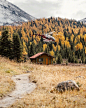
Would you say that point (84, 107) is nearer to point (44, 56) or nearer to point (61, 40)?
point (44, 56)

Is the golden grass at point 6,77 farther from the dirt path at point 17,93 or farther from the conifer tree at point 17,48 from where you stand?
the conifer tree at point 17,48

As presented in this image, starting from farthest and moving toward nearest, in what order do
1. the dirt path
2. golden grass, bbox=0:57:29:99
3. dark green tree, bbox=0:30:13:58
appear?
dark green tree, bbox=0:30:13:58 < golden grass, bbox=0:57:29:99 < the dirt path

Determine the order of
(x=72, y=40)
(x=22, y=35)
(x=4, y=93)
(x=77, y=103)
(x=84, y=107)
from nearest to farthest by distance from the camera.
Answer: (x=84, y=107)
(x=77, y=103)
(x=4, y=93)
(x=72, y=40)
(x=22, y=35)

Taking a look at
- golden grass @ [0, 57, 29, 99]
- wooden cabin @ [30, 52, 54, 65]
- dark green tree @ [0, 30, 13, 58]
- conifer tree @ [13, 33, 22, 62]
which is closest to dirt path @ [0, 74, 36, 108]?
golden grass @ [0, 57, 29, 99]

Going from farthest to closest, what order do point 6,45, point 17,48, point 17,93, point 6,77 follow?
point 17,48 < point 6,45 < point 6,77 < point 17,93

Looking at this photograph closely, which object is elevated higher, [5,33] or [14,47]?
[5,33]

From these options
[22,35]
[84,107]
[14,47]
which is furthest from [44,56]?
[22,35]

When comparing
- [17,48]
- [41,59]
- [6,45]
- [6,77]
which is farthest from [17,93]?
[41,59]

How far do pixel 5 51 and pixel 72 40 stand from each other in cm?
12983

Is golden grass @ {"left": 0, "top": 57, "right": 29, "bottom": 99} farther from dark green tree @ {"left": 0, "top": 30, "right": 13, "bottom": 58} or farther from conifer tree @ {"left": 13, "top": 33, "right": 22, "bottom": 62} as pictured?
conifer tree @ {"left": 13, "top": 33, "right": 22, "bottom": 62}

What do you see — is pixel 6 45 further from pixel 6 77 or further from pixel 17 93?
pixel 17 93

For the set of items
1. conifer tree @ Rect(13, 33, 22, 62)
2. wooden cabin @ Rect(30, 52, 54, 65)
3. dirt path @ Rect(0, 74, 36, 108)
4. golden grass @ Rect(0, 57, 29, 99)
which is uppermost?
conifer tree @ Rect(13, 33, 22, 62)

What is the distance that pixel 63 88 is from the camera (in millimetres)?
7594

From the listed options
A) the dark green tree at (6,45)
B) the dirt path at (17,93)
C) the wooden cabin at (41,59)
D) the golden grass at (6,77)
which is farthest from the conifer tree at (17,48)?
the dirt path at (17,93)
